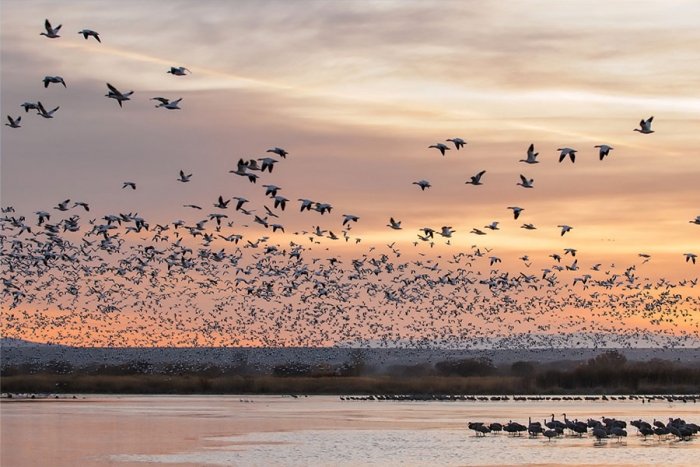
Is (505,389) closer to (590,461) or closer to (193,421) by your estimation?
(193,421)

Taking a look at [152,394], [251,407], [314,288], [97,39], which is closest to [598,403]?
[251,407]

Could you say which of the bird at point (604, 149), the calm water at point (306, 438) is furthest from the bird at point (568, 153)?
the calm water at point (306, 438)

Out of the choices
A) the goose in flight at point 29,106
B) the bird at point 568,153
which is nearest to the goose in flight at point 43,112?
the goose in flight at point 29,106

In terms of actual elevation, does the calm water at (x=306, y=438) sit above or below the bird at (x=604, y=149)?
below

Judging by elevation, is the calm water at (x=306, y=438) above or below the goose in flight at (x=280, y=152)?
below

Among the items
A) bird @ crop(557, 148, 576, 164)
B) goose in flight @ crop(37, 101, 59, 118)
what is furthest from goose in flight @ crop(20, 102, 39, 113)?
bird @ crop(557, 148, 576, 164)

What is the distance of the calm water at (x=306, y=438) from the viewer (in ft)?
110

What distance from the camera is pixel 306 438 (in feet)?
132

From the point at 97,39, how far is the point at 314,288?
2008 centimetres

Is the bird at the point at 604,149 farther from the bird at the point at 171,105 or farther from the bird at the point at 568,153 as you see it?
the bird at the point at 171,105

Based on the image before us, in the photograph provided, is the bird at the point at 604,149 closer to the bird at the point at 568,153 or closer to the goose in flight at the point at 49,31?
the bird at the point at 568,153

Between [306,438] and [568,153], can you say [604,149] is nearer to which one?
[568,153]

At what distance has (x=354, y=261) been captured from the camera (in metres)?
50.0

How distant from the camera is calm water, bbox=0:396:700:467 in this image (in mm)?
33438
